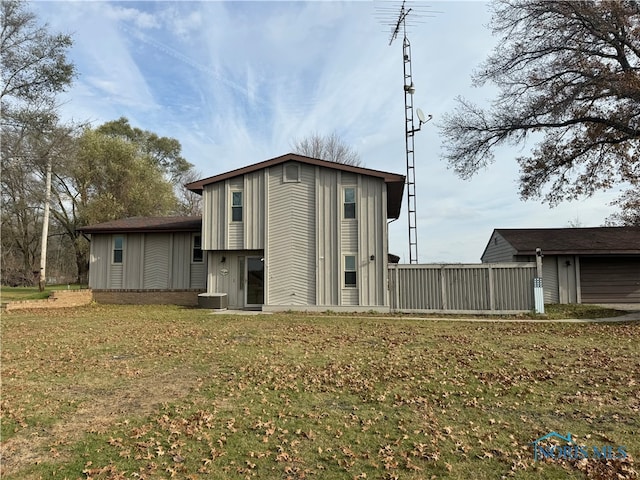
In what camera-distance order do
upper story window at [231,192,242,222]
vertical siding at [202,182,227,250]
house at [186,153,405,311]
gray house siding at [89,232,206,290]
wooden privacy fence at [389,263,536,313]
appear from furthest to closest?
1. gray house siding at [89,232,206,290]
2. upper story window at [231,192,242,222]
3. vertical siding at [202,182,227,250]
4. house at [186,153,405,311]
5. wooden privacy fence at [389,263,536,313]

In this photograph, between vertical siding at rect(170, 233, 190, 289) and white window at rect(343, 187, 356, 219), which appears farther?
vertical siding at rect(170, 233, 190, 289)

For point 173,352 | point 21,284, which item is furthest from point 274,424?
point 21,284

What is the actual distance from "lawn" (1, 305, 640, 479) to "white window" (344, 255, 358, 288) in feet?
20.5

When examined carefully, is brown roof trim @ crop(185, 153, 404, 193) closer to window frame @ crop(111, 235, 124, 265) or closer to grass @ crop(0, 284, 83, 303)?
window frame @ crop(111, 235, 124, 265)

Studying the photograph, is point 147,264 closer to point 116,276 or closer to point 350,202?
point 116,276

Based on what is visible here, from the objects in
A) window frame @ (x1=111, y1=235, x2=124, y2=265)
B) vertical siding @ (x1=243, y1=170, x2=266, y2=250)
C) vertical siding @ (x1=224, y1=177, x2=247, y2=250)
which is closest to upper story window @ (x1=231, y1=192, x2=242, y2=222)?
vertical siding @ (x1=224, y1=177, x2=247, y2=250)

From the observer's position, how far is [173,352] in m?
8.41

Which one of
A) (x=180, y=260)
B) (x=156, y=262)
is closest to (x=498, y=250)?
(x=180, y=260)

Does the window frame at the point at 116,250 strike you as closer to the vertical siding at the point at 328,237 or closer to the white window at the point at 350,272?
the vertical siding at the point at 328,237

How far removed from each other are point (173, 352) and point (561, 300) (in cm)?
1770

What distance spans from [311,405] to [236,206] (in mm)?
12930

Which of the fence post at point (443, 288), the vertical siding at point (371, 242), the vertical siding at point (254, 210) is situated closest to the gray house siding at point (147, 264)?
the vertical siding at point (254, 210)

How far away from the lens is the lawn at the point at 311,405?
12.5 feet

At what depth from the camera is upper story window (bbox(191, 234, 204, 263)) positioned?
19.3 m
